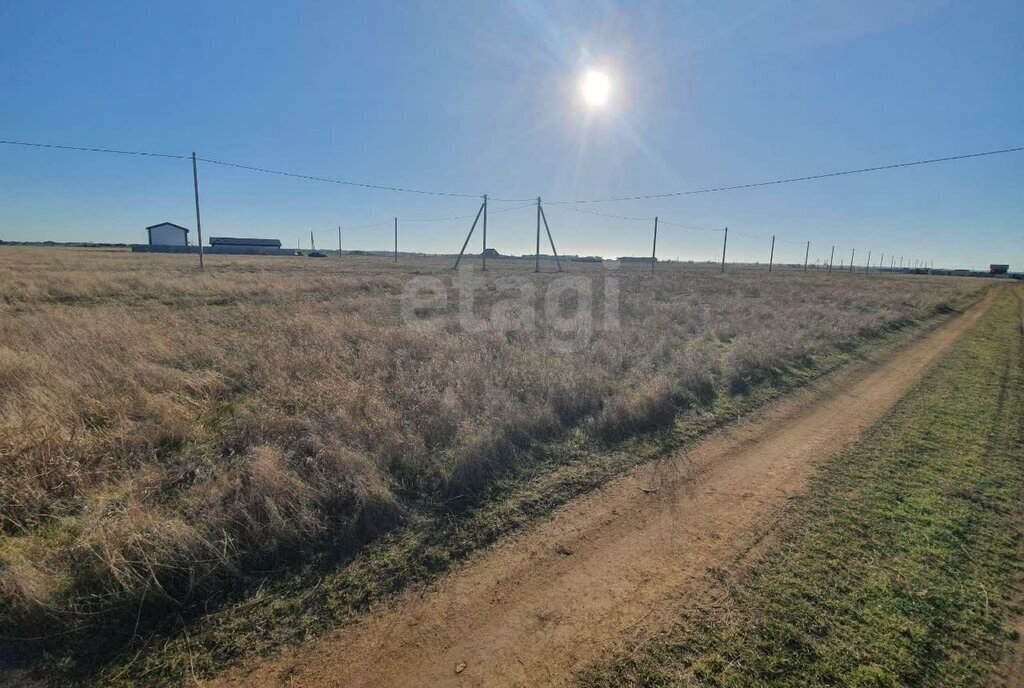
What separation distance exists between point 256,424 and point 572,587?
13.6ft

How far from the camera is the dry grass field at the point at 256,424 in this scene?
3.15m

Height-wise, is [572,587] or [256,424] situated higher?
[256,424]

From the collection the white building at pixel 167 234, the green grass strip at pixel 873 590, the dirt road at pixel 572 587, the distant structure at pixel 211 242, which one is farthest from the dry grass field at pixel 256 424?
the white building at pixel 167 234

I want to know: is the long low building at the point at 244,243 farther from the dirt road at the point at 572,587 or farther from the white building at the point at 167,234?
the dirt road at the point at 572,587

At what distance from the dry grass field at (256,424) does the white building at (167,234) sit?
90.9 m

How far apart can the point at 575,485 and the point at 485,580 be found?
164 centimetres

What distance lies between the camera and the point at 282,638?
272cm

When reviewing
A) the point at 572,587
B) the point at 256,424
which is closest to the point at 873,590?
the point at 572,587

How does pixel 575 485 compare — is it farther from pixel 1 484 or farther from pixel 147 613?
pixel 1 484

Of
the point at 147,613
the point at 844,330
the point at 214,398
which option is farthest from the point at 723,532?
the point at 844,330

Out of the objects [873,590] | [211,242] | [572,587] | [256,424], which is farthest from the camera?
[211,242]

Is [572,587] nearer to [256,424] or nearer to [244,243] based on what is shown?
[256,424]

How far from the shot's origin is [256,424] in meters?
5.12

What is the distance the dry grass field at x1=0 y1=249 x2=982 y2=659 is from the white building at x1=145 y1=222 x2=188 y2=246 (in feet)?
298
